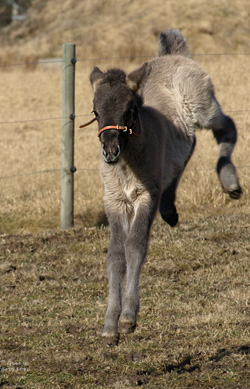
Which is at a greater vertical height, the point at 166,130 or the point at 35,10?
the point at 166,130

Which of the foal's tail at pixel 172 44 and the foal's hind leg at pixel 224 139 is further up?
the foal's tail at pixel 172 44

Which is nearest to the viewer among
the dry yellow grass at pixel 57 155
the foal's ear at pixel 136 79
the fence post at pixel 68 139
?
the foal's ear at pixel 136 79

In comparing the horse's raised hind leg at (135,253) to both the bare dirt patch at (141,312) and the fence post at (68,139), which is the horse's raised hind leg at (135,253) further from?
the fence post at (68,139)

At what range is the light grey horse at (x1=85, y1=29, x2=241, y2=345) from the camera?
189 inches

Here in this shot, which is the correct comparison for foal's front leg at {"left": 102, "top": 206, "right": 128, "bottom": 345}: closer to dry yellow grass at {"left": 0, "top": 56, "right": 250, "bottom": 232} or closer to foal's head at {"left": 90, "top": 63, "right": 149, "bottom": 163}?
foal's head at {"left": 90, "top": 63, "right": 149, "bottom": 163}

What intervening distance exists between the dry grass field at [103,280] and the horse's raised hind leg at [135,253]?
0.69m

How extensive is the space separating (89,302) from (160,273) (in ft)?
3.78

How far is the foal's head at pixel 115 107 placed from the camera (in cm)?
456

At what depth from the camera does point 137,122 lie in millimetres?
5219

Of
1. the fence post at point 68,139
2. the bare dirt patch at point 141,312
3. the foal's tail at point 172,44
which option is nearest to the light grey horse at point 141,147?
the foal's tail at point 172,44

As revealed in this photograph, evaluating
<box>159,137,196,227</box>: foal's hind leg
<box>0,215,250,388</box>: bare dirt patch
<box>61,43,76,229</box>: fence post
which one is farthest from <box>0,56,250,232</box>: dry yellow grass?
<box>159,137,196,227</box>: foal's hind leg

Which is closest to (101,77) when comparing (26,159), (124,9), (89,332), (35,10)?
(89,332)

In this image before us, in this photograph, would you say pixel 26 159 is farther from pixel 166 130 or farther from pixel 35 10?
pixel 35 10

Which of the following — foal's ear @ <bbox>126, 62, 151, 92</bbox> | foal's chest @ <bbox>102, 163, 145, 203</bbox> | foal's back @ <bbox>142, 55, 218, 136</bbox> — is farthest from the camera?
foal's back @ <bbox>142, 55, 218, 136</bbox>
